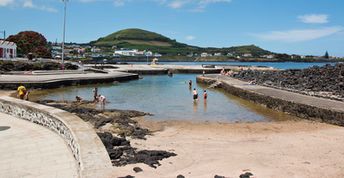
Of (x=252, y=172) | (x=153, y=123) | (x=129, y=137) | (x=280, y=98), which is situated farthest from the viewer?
(x=280, y=98)

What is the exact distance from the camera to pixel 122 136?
1309 centimetres

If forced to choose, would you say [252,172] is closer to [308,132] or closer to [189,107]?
[308,132]

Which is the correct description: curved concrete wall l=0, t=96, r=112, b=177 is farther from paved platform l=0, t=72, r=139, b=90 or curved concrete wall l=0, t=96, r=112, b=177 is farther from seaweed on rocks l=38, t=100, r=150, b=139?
paved platform l=0, t=72, r=139, b=90

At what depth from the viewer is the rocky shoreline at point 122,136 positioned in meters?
9.44

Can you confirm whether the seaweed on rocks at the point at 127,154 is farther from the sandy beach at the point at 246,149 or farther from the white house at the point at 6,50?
the white house at the point at 6,50

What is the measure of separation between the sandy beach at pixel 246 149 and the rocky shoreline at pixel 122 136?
0.37m

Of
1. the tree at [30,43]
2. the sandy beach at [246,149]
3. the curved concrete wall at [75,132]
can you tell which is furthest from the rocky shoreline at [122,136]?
the tree at [30,43]

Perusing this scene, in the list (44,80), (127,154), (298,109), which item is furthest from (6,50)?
(127,154)

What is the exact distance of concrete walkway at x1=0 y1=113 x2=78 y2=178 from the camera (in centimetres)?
789

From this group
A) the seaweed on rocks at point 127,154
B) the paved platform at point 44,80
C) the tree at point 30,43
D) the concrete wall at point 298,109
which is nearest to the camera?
the seaweed on rocks at point 127,154

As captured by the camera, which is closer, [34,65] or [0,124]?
[0,124]

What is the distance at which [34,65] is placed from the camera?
1897 inches

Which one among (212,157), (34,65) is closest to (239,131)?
(212,157)

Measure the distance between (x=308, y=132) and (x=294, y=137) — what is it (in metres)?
1.77
